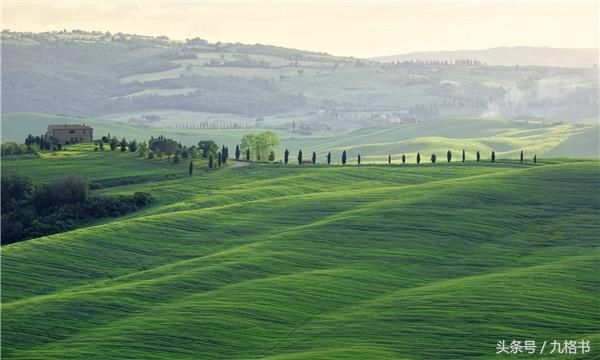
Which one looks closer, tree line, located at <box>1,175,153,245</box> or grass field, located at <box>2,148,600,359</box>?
grass field, located at <box>2,148,600,359</box>

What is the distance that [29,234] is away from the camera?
153 m

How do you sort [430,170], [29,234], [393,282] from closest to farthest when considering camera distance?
[393,282], [29,234], [430,170]

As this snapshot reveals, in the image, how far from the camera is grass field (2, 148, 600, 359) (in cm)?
9119

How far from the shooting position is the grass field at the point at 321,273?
9119cm

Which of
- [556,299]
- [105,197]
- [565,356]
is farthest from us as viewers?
[105,197]

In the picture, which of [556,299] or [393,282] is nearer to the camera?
[556,299]

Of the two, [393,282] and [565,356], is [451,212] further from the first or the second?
[565,356]

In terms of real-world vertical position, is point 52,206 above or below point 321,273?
above

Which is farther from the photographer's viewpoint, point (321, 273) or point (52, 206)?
point (52, 206)

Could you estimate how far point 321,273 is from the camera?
11288 centimetres

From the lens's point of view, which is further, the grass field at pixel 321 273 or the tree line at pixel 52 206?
the tree line at pixel 52 206

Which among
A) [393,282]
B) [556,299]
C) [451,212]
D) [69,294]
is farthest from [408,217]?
[69,294]

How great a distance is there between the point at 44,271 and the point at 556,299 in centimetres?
4853

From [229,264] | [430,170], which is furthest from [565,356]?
[430,170]
